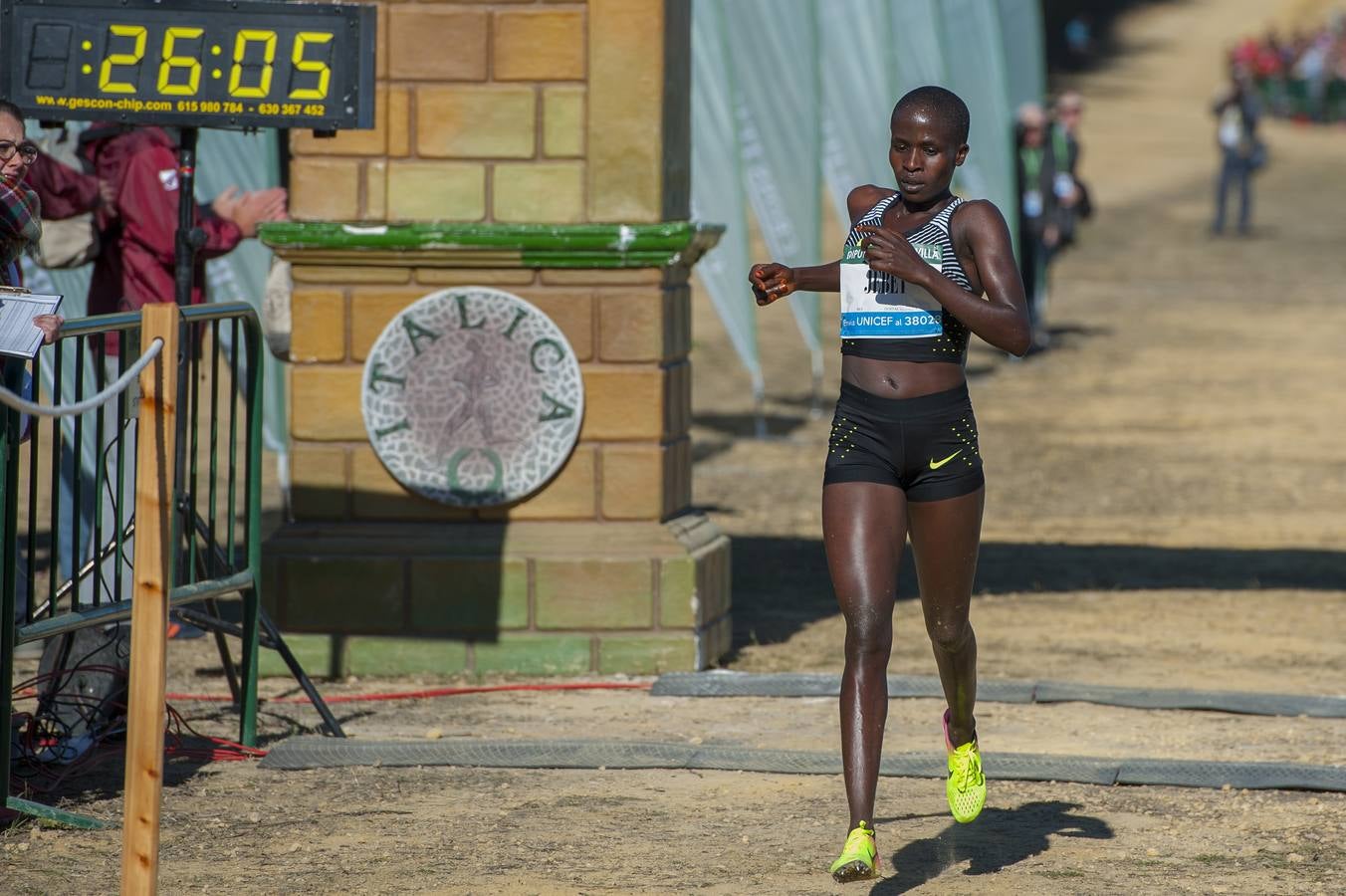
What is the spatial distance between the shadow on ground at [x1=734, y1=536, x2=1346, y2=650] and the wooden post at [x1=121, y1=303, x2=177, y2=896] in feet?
15.1

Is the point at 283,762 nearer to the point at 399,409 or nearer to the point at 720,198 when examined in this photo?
the point at 399,409

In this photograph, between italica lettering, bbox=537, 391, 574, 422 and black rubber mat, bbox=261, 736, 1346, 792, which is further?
italica lettering, bbox=537, 391, 574, 422

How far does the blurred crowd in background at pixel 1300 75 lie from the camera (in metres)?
53.5

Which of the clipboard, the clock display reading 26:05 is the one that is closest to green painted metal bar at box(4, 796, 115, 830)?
the clipboard

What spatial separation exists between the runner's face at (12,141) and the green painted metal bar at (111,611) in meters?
1.27

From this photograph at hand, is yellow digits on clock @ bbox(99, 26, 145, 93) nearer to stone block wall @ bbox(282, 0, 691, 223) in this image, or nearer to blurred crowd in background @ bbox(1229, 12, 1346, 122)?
stone block wall @ bbox(282, 0, 691, 223)

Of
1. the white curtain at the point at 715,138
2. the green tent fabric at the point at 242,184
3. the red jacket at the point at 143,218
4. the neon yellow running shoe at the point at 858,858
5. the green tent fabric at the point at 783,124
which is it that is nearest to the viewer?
the neon yellow running shoe at the point at 858,858

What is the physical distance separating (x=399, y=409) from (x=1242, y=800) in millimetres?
3444

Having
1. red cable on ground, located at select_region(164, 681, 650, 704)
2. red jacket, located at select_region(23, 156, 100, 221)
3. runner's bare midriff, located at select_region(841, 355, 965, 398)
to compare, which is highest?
red jacket, located at select_region(23, 156, 100, 221)

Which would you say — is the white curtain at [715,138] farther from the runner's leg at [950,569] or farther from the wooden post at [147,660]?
the wooden post at [147,660]

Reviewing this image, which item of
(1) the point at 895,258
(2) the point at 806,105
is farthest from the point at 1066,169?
(1) the point at 895,258

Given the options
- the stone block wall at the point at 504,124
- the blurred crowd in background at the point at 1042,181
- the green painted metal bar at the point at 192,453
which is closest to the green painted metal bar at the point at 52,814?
the green painted metal bar at the point at 192,453

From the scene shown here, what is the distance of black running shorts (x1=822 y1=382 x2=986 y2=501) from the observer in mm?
5293

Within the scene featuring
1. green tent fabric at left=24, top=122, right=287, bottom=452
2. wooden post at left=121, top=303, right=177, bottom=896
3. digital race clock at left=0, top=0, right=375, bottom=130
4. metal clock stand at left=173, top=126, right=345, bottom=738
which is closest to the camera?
wooden post at left=121, top=303, right=177, bottom=896
